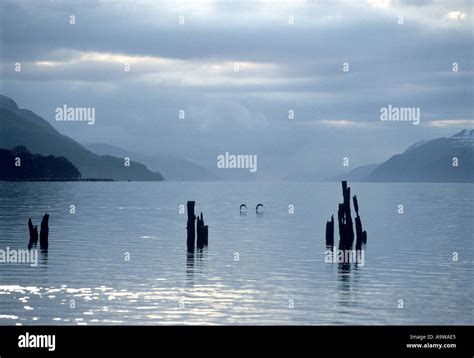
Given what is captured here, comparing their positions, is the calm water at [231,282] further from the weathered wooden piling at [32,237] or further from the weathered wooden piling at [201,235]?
the weathered wooden piling at [32,237]

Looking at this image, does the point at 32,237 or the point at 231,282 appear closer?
the point at 231,282

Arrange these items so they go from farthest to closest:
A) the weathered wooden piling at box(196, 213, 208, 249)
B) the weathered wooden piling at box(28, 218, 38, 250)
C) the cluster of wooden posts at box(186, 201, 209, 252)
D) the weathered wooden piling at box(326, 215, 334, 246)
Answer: the weathered wooden piling at box(196, 213, 208, 249)
the weathered wooden piling at box(326, 215, 334, 246)
the weathered wooden piling at box(28, 218, 38, 250)
the cluster of wooden posts at box(186, 201, 209, 252)

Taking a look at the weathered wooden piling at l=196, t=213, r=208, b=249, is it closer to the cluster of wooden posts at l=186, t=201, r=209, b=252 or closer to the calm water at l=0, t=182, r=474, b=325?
the cluster of wooden posts at l=186, t=201, r=209, b=252

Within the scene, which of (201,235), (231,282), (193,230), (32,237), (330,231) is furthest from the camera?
(201,235)

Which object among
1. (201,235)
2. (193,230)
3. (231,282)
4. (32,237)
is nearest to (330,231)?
(201,235)

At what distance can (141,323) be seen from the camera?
109ft

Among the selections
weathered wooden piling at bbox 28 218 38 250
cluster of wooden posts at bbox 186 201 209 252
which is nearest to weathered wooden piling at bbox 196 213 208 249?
cluster of wooden posts at bbox 186 201 209 252

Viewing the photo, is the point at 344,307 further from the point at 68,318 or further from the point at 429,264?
the point at 429,264

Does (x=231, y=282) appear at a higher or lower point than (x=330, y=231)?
lower

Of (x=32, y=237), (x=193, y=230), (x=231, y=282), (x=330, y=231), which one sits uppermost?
(x=193, y=230)

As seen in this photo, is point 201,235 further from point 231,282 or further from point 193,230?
point 231,282

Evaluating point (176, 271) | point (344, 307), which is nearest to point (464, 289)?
point (344, 307)

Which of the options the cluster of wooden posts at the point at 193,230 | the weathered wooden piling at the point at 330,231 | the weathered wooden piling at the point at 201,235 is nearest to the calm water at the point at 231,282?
the weathered wooden piling at the point at 201,235

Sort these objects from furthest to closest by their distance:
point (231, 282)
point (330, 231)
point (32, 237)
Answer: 1. point (330, 231)
2. point (32, 237)
3. point (231, 282)
